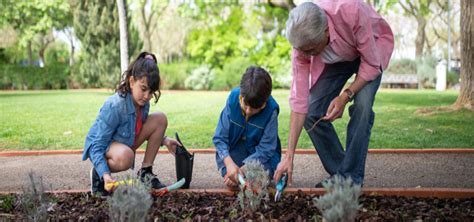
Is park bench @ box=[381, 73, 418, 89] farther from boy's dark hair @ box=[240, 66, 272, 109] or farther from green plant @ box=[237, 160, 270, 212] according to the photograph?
green plant @ box=[237, 160, 270, 212]

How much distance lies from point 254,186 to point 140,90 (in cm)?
116

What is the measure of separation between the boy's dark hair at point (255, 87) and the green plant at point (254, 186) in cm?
61

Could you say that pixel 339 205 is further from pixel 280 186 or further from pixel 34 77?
pixel 34 77

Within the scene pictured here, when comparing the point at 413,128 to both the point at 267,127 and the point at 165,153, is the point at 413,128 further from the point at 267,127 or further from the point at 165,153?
the point at 267,127

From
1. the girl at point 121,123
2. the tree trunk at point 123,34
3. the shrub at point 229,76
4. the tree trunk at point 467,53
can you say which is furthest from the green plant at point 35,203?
the shrub at point 229,76

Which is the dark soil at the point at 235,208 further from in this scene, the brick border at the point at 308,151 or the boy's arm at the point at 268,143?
the brick border at the point at 308,151

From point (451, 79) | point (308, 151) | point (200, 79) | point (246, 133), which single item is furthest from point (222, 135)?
point (451, 79)

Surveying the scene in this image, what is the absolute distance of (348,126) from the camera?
4.02 metres

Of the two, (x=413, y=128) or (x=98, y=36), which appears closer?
(x=413, y=128)

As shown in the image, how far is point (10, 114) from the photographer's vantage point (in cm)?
1273

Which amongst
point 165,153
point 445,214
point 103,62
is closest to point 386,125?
point 165,153

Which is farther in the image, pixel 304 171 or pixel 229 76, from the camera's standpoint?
pixel 229 76

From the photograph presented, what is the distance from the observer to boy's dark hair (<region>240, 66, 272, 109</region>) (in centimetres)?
364

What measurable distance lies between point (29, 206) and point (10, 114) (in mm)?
10447
